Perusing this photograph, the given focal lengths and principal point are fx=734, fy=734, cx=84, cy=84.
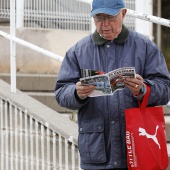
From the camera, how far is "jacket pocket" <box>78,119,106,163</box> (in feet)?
13.9

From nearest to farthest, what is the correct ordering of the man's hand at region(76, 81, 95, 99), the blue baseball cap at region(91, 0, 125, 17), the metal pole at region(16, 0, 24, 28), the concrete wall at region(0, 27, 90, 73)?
the man's hand at region(76, 81, 95, 99), the blue baseball cap at region(91, 0, 125, 17), the concrete wall at region(0, 27, 90, 73), the metal pole at region(16, 0, 24, 28)

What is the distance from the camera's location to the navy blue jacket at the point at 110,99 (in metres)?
4.24

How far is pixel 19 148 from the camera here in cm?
629

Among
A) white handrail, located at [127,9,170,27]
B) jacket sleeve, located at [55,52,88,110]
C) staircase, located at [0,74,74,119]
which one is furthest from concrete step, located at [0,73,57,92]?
jacket sleeve, located at [55,52,88,110]

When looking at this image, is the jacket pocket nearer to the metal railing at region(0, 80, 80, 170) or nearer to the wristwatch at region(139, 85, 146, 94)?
the wristwatch at region(139, 85, 146, 94)

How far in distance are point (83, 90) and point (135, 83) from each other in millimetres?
297

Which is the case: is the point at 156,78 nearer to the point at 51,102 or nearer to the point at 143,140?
the point at 143,140

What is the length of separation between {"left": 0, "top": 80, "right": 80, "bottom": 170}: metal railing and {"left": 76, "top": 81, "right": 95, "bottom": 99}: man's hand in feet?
4.35

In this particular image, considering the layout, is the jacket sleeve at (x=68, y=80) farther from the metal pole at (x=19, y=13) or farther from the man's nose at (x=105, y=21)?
the metal pole at (x=19, y=13)

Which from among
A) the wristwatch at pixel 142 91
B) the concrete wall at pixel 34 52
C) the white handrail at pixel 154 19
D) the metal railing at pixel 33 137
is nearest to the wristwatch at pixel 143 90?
the wristwatch at pixel 142 91

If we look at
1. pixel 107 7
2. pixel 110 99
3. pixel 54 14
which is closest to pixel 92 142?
pixel 110 99

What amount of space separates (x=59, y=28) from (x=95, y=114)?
4.99 meters

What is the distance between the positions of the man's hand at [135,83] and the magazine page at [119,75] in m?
0.03

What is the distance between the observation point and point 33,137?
6.04 m
